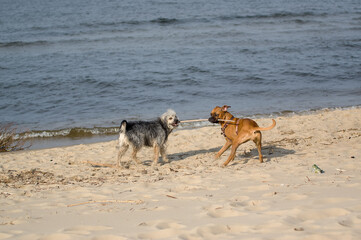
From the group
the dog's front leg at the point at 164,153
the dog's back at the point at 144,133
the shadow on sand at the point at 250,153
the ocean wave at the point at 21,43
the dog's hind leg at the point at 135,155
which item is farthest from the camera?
the ocean wave at the point at 21,43

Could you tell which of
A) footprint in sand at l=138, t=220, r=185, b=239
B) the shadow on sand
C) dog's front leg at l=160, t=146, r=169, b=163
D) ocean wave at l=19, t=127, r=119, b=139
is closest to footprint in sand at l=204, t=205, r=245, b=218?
footprint in sand at l=138, t=220, r=185, b=239

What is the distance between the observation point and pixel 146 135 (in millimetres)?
9109

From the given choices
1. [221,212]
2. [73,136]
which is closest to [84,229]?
[221,212]

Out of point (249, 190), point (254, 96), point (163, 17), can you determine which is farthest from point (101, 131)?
point (163, 17)

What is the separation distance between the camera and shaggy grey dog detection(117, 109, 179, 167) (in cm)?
893

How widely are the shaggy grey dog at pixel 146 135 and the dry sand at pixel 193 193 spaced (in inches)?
16.0

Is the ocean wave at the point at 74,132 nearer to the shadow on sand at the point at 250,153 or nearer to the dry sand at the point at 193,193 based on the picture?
the dry sand at the point at 193,193

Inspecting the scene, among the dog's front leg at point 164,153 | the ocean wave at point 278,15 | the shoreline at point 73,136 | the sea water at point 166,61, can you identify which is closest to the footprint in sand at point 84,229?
the dog's front leg at point 164,153

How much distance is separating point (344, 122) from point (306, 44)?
51.9ft

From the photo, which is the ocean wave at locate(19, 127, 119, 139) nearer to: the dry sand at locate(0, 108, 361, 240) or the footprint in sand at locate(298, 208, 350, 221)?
the dry sand at locate(0, 108, 361, 240)

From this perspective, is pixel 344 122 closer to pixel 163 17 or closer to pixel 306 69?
pixel 306 69

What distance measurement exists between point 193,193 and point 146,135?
3.00 meters

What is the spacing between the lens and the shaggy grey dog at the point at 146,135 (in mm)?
8929

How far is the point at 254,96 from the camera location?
1700 centimetres
